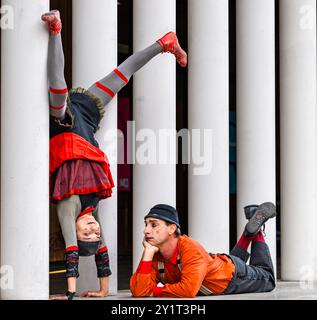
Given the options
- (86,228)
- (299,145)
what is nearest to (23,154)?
(86,228)

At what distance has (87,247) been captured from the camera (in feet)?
31.5

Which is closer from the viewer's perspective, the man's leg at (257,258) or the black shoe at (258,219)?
the man's leg at (257,258)

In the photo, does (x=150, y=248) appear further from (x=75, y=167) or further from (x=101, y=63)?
(x=101, y=63)

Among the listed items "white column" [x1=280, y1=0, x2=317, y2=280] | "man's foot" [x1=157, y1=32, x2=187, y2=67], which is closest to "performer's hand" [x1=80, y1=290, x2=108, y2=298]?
"man's foot" [x1=157, y1=32, x2=187, y2=67]

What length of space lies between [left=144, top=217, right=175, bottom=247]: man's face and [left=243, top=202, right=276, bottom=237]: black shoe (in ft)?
4.38

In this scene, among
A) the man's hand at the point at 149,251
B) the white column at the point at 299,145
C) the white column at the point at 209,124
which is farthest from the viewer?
the white column at the point at 299,145

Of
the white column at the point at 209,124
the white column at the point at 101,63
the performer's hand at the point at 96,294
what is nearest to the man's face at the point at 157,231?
the performer's hand at the point at 96,294

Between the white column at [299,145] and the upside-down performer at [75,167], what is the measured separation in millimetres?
3920

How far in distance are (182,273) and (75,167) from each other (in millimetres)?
1633

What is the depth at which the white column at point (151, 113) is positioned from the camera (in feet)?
36.8

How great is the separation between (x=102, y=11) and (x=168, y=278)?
10.8ft

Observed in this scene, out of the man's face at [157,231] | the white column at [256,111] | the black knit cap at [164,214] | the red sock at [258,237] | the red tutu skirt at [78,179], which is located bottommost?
the red sock at [258,237]

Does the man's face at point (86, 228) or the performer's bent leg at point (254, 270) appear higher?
the man's face at point (86, 228)

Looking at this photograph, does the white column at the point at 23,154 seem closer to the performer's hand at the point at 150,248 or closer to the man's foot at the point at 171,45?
the performer's hand at the point at 150,248
